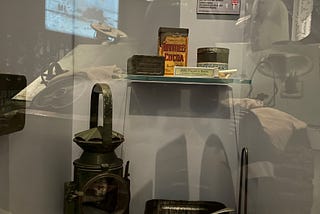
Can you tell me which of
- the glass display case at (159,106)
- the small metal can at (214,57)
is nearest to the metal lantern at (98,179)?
the glass display case at (159,106)

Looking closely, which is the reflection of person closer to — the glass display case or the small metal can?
the glass display case

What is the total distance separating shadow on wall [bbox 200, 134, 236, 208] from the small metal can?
1.11 feet

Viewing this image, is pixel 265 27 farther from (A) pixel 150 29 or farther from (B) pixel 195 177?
(B) pixel 195 177

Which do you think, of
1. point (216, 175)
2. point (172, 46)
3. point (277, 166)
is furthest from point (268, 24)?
point (216, 175)

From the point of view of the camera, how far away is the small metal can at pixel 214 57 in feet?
4.20

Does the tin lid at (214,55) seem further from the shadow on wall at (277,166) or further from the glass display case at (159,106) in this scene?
the shadow on wall at (277,166)

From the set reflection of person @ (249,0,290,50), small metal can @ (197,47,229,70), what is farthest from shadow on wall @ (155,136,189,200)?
reflection of person @ (249,0,290,50)

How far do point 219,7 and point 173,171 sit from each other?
27.9 inches

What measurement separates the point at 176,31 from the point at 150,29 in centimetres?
18

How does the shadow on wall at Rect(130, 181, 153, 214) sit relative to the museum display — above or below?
below

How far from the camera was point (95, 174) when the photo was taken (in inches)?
48.6

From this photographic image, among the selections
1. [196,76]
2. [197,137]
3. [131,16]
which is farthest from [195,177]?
[131,16]

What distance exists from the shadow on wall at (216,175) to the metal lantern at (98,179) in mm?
377

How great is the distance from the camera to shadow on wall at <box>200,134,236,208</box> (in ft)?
4.90
